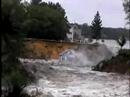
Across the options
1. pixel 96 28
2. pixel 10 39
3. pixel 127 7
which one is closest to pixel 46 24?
pixel 127 7

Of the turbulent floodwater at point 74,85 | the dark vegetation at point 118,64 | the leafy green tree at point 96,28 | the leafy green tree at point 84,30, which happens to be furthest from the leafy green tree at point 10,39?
the leafy green tree at point 84,30

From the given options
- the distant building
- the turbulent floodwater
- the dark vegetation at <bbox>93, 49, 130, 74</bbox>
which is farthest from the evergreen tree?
the distant building

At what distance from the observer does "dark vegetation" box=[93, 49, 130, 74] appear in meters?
54.5

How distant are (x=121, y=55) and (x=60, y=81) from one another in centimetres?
1766

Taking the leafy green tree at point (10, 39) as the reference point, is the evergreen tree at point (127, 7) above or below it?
above

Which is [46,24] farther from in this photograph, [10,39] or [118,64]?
[10,39]

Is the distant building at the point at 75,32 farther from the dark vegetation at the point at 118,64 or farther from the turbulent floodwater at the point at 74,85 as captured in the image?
the turbulent floodwater at the point at 74,85

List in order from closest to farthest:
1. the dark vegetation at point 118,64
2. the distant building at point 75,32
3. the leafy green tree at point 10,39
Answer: the leafy green tree at point 10,39 → the dark vegetation at point 118,64 → the distant building at point 75,32

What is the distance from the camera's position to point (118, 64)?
185 ft

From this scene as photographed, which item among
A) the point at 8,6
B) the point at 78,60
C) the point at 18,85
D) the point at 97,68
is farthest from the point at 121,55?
the point at 8,6

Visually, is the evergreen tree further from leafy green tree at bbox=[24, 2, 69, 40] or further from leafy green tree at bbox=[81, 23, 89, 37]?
leafy green tree at bbox=[81, 23, 89, 37]

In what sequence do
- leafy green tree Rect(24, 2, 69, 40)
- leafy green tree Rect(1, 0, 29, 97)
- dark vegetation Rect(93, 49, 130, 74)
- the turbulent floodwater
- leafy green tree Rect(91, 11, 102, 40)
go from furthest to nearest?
leafy green tree Rect(91, 11, 102, 40) → leafy green tree Rect(24, 2, 69, 40) → dark vegetation Rect(93, 49, 130, 74) → the turbulent floodwater → leafy green tree Rect(1, 0, 29, 97)

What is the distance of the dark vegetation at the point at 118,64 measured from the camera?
54.5 m

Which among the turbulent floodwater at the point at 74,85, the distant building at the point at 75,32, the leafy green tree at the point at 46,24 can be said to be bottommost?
the turbulent floodwater at the point at 74,85
